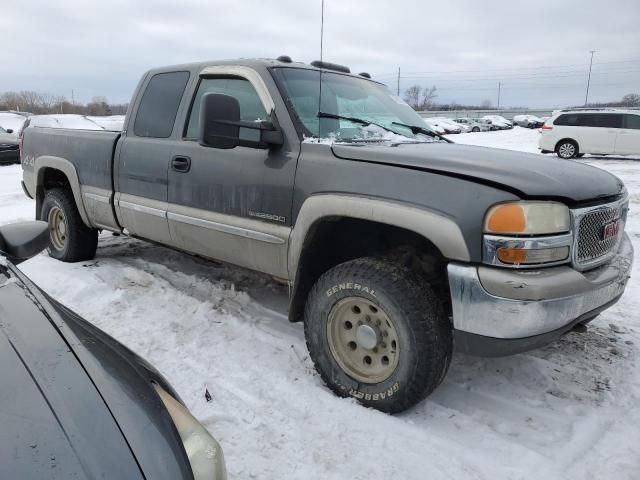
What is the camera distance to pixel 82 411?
4.31 ft

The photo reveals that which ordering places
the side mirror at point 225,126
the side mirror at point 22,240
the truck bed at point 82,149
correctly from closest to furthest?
the side mirror at point 22,240, the side mirror at point 225,126, the truck bed at point 82,149

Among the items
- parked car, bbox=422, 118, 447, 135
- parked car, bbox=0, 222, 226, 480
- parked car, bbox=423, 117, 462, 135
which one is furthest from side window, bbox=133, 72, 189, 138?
parked car, bbox=423, 117, 462, 135

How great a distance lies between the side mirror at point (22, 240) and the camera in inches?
85.0

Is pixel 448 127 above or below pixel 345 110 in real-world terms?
above

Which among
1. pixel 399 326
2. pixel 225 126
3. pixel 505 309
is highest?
pixel 225 126

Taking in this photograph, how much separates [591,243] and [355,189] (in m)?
1.24

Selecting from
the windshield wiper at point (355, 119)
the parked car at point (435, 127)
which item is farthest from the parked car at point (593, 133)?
the windshield wiper at point (355, 119)

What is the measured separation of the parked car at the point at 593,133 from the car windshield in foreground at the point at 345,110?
16.2m

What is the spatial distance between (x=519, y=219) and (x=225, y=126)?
66.0 inches

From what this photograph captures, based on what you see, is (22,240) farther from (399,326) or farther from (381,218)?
(399,326)

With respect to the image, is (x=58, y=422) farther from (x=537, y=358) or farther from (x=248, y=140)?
(x=537, y=358)

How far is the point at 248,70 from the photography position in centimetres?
339

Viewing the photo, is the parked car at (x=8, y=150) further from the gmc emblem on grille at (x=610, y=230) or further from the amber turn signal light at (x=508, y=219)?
the gmc emblem on grille at (x=610, y=230)

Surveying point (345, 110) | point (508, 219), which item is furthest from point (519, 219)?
point (345, 110)
